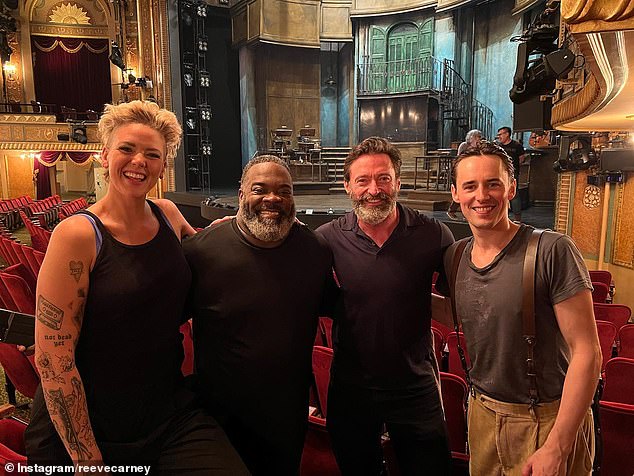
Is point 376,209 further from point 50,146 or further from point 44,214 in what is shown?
point 50,146

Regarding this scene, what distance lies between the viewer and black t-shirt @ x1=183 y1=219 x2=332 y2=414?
1811 mm

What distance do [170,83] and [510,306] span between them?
1521 centimetres

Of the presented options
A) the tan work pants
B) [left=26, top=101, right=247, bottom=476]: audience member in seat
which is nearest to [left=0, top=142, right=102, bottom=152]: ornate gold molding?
[left=26, top=101, right=247, bottom=476]: audience member in seat

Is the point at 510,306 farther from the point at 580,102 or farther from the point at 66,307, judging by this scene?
the point at 580,102

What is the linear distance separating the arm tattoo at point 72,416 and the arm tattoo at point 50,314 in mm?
182

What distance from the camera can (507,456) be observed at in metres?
1.66

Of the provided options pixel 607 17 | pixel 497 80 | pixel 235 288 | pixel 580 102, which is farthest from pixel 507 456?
pixel 497 80

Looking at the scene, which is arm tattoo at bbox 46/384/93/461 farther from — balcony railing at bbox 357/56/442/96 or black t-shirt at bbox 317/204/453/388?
balcony railing at bbox 357/56/442/96

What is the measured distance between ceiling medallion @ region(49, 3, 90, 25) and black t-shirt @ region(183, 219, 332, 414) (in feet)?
70.0

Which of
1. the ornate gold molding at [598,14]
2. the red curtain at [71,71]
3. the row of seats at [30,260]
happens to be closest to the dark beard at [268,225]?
the ornate gold molding at [598,14]

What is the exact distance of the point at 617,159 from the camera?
6352mm

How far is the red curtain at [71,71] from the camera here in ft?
62.8

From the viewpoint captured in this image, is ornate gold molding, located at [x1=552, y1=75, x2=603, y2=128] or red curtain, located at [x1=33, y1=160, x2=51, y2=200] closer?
ornate gold molding, located at [x1=552, y1=75, x2=603, y2=128]

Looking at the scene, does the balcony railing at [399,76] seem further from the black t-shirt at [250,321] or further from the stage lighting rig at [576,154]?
the black t-shirt at [250,321]
